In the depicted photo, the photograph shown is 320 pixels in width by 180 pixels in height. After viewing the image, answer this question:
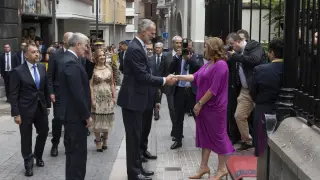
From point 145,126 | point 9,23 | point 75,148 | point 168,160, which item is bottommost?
point 168,160

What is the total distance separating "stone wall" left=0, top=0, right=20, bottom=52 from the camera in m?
17.2

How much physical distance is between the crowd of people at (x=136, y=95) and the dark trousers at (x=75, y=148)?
12 mm

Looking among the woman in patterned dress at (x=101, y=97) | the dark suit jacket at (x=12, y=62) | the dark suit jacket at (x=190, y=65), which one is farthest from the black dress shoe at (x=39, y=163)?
the dark suit jacket at (x=12, y=62)

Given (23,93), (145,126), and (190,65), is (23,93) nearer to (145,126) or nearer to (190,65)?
(145,126)

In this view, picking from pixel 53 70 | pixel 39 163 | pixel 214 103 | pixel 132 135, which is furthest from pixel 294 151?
pixel 53 70

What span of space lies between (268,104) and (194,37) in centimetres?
1208

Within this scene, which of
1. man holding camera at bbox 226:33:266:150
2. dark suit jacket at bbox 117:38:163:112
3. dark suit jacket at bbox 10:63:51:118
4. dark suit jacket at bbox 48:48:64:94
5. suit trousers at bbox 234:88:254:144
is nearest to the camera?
dark suit jacket at bbox 117:38:163:112

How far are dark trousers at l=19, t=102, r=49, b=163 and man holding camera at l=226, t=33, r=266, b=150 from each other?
3.07 metres

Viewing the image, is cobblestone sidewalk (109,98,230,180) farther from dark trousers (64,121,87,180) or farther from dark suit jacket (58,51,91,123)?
dark suit jacket (58,51,91,123)

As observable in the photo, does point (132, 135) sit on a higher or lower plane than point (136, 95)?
lower

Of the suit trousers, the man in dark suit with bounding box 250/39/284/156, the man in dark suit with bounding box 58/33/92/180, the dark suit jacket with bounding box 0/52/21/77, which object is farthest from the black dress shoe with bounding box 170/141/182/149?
the dark suit jacket with bounding box 0/52/21/77

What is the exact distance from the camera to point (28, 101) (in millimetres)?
6926

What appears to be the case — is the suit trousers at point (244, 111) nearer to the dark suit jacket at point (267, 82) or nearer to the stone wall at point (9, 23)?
the dark suit jacket at point (267, 82)

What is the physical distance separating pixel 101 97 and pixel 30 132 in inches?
68.6
